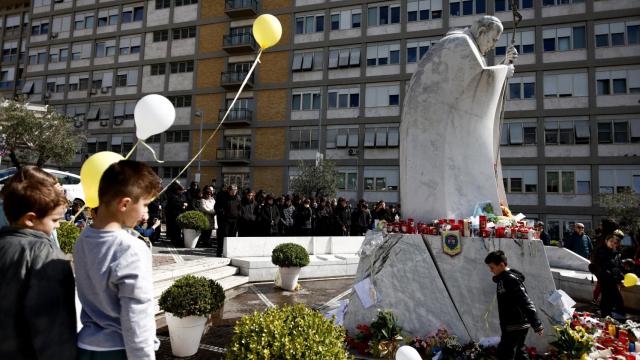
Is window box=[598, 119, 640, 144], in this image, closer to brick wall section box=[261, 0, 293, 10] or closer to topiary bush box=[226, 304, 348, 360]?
brick wall section box=[261, 0, 293, 10]

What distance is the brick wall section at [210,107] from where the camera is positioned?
3578 cm

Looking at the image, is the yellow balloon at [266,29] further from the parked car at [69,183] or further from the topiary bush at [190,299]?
the parked car at [69,183]

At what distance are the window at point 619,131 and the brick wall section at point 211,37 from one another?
30.3 m

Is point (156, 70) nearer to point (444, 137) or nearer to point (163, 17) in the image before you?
point (163, 17)

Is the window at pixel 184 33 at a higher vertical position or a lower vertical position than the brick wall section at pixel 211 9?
lower

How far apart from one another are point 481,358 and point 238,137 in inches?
1286

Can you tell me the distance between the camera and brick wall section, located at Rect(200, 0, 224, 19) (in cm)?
3678

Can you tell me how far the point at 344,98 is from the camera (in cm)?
3250

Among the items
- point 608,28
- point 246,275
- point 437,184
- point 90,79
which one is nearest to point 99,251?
point 437,184

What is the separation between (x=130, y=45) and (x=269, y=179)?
65.5ft

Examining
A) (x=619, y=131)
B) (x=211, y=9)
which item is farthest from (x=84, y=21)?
(x=619, y=131)

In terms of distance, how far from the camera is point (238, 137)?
116ft

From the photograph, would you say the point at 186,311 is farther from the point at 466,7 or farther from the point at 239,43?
the point at 239,43

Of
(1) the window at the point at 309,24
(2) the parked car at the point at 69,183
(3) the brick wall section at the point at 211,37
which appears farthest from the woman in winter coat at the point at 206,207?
(3) the brick wall section at the point at 211,37
